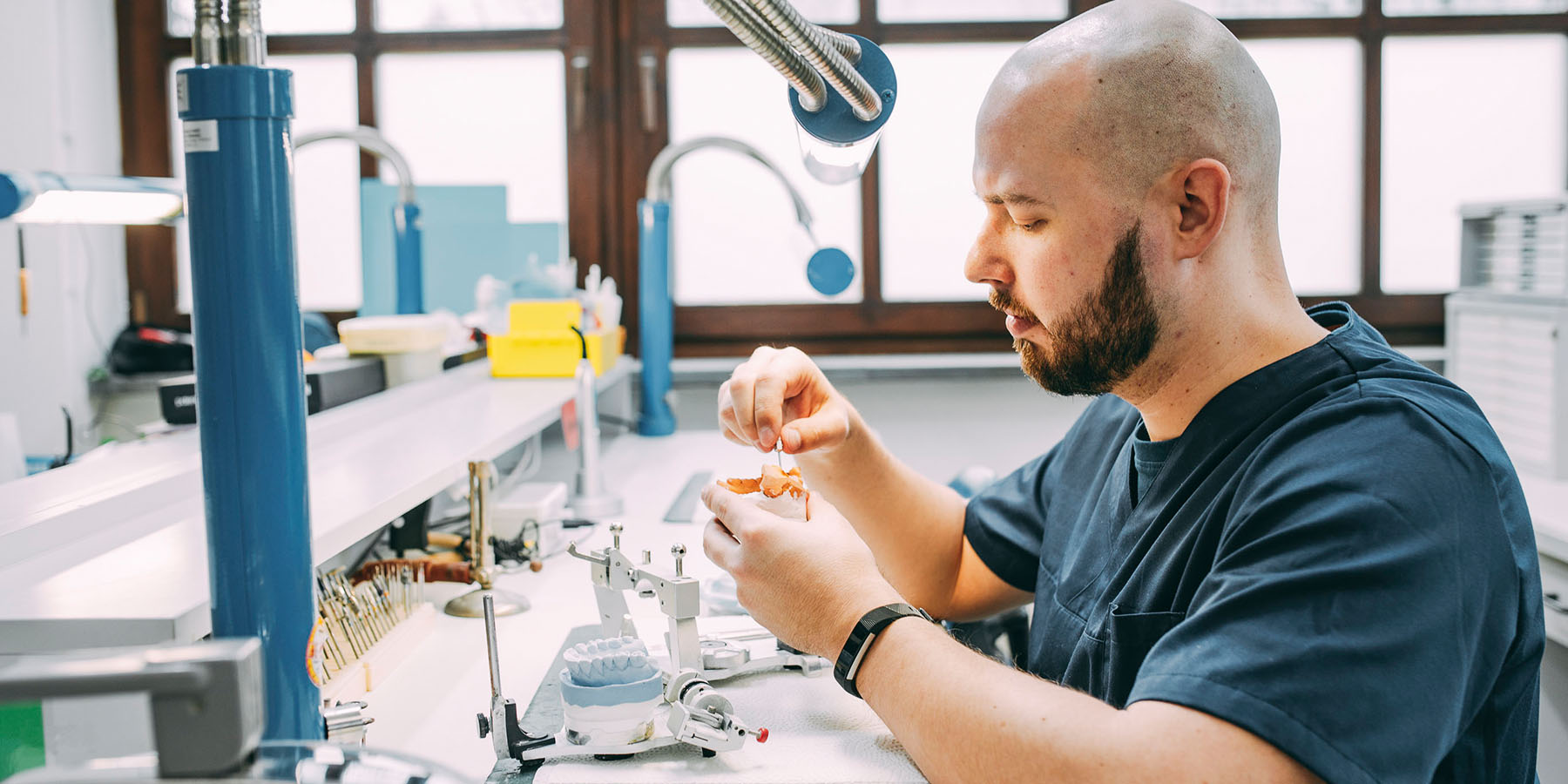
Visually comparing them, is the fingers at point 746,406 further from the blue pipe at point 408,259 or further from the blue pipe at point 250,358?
the blue pipe at point 408,259

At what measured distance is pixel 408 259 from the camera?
2926 mm

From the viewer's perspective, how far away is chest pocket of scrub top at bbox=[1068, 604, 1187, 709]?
39.6 inches

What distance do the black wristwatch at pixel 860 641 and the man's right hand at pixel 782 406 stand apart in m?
0.29

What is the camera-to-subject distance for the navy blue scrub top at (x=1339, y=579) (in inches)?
30.3

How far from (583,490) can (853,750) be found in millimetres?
1237

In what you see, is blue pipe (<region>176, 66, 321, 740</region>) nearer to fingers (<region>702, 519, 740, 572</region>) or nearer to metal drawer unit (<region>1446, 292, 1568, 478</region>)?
fingers (<region>702, 519, 740, 572</region>)

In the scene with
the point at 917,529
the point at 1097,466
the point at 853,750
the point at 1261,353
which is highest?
the point at 1261,353

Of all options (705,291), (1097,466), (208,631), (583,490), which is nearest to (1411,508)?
(1097,466)

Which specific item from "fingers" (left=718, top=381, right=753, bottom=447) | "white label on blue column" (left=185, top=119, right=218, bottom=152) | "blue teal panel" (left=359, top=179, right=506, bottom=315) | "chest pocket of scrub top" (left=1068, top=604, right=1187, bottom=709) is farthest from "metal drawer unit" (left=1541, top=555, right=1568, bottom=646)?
"blue teal panel" (left=359, top=179, right=506, bottom=315)

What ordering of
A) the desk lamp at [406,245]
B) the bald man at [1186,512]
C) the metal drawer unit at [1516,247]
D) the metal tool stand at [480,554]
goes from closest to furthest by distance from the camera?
the bald man at [1186,512] → the metal tool stand at [480,554] → the metal drawer unit at [1516,247] → the desk lamp at [406,245]

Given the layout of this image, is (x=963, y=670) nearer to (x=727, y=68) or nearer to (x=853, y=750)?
(x=853, y=750)

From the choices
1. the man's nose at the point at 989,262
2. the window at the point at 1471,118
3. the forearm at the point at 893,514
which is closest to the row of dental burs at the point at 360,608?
the forearm at the point at 893,514

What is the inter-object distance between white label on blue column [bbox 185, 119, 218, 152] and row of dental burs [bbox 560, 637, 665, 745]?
1.79 ft

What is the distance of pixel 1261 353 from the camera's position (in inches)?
41.5
